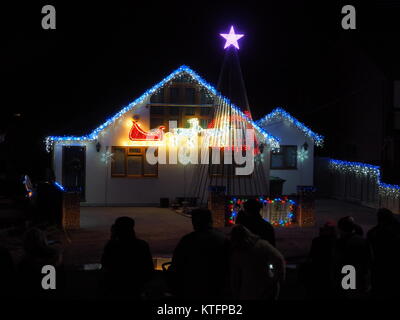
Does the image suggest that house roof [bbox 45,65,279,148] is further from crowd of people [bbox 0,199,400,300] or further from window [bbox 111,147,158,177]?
crowd of people [bbox 0,199,400,300]

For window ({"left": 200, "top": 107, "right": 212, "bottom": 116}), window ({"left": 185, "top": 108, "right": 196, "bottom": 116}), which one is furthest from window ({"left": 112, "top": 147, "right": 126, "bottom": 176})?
window ({"left": 200, "top": 107, "right": 212, "bottom": 116})

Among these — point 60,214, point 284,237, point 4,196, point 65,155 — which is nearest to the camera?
point 284,237

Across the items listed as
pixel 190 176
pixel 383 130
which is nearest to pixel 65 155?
pixel 190 176

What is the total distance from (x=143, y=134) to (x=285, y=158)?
23.2 feet

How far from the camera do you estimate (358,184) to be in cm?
2306

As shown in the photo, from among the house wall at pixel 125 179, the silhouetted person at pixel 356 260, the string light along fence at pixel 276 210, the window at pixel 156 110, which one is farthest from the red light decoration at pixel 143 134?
the silhouetted person at pixel 356 260

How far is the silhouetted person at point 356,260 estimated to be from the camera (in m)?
6.73

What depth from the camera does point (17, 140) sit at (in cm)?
3275

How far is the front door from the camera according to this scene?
67.6 ft

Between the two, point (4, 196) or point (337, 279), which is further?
point (4, 196)

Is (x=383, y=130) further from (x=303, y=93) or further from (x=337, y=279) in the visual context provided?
(x=337, y=279)

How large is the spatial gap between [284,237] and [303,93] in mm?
17476

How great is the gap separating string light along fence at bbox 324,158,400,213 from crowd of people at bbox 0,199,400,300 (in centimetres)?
1361

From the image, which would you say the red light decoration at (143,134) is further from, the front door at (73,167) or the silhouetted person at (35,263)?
the silhouetted person at (35,263)
